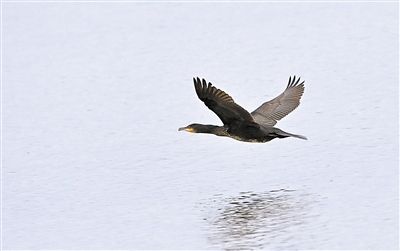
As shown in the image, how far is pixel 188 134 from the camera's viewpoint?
37.4 ft

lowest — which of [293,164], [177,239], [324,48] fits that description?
[177,239]

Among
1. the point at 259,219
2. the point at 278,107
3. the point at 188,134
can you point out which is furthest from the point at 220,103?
the point at 188,134

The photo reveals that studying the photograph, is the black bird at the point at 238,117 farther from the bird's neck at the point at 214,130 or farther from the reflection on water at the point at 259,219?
the reflection on water at the point at 259,219

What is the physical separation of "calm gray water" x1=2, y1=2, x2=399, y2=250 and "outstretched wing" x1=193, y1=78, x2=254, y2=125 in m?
0.73

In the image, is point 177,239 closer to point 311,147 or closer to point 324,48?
point 311,147

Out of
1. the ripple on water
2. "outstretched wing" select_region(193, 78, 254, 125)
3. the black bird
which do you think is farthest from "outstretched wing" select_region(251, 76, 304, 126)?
the ripple on water

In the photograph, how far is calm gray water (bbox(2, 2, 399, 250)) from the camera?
8234mm

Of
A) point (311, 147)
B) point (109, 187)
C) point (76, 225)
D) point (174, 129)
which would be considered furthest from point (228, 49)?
point (76, 225)

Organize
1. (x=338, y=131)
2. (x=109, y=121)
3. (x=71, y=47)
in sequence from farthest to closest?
(x=71, y=47)
(x=109, y=121)
(x=338, y=131)

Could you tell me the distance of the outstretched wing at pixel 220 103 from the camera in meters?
8.55

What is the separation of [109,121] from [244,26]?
493cm

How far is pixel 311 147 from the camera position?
1038 cm

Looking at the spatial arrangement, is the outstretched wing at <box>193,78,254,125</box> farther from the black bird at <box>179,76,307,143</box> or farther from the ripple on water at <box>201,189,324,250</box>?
the ripple on water at <box>201,189,324,250</box>

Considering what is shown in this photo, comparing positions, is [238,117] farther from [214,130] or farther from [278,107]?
[278,107]
